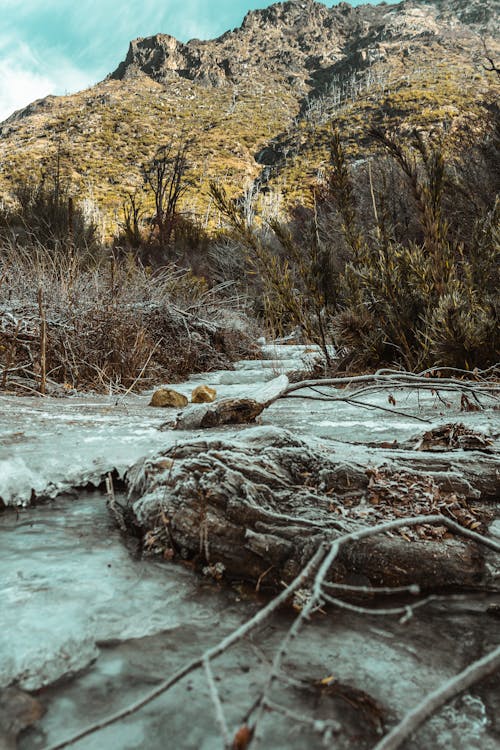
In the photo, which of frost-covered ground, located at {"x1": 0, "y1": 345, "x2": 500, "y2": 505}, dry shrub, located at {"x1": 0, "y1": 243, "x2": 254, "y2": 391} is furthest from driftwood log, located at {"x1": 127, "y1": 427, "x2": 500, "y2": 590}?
dry shrub, located at {"x1": 0, "y1": 243, "x2": 254, "y2": 391}

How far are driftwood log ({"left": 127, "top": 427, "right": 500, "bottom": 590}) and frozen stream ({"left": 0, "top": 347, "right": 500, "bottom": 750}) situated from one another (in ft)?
0.31

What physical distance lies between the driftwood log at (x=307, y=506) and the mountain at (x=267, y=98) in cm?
1088

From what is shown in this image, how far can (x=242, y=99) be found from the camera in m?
68.1

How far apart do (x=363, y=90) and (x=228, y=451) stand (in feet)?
228

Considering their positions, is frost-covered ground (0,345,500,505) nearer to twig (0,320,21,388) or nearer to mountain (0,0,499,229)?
twig (0,320,21,388)

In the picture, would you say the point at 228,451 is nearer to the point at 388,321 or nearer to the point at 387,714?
the point at 387,714

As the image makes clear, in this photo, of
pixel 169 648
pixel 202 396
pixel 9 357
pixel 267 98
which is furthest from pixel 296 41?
pixel 169 648

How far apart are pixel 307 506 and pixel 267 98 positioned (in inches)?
3149

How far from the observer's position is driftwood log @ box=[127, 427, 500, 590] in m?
1.33

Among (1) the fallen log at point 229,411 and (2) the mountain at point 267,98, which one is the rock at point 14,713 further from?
(2) the mountain at point 267,98

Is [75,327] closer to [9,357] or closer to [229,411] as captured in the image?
[9,357]

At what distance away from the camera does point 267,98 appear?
70188 mm

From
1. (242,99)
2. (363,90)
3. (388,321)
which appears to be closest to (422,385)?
(388,321)

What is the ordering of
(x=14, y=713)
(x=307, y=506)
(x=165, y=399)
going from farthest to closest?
1. (x=165, y=399)
2. (x=307, y=506)
3. (x=14, y=713)
